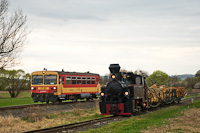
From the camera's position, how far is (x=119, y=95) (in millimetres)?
17016

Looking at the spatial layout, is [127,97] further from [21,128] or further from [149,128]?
[21,128]

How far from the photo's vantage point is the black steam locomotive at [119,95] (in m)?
16.8

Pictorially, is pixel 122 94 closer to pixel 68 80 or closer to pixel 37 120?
pixel 37 120

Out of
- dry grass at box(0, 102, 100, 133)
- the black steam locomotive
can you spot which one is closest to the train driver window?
the black steam locomotive

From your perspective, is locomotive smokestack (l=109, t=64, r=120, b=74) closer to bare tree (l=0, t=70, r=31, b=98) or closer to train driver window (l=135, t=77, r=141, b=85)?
train driver window (l=135, t=77, r=141, b=85)

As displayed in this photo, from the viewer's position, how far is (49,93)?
82.4 ft

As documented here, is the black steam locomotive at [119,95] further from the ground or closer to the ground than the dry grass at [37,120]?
further from the ground

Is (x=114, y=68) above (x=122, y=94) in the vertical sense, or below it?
above

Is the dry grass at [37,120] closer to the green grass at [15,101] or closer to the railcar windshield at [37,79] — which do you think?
the railcar windshield at [37,79]

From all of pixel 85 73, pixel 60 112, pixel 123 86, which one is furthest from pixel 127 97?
pixel 85 73

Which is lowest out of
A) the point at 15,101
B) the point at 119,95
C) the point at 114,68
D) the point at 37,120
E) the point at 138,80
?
the point at 37,120

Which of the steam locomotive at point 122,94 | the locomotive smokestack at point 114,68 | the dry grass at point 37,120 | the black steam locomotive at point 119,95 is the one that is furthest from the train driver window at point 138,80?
the dry grass at point 37,120

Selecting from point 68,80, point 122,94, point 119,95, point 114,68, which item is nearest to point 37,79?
point 68,80

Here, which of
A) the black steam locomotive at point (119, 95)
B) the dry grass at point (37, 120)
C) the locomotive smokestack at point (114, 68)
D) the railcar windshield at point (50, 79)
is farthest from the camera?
the railcar windshield at point (50, 79)
